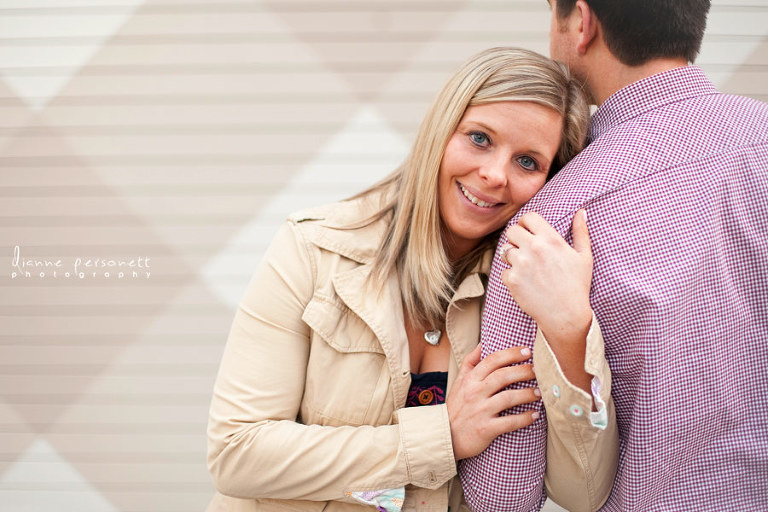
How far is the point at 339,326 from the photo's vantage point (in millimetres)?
1604

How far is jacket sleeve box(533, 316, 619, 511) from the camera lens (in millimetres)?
1241

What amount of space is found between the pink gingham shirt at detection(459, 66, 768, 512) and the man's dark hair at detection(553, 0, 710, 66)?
0.26 feet

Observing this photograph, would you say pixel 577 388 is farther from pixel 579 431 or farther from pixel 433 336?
pixel 433 336

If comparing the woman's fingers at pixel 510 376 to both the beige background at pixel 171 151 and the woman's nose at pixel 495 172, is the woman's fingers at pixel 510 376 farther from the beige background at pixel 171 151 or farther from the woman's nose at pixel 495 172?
the beige background at pixel 171 151

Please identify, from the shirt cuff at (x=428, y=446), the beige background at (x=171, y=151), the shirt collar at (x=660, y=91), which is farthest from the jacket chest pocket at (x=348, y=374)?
the beige background at (x=171, y=151)

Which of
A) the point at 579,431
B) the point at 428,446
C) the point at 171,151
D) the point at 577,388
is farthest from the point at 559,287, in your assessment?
the point at 171,151

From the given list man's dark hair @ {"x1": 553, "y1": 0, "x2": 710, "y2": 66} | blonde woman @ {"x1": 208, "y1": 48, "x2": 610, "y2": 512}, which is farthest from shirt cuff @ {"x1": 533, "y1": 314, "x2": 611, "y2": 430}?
man's dark hair @ {"x1": 553, "y1": 0, "x2": 710, "y2": 66}

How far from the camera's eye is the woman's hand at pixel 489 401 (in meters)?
1.38

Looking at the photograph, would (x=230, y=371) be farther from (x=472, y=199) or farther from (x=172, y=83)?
(x=172, y=83)

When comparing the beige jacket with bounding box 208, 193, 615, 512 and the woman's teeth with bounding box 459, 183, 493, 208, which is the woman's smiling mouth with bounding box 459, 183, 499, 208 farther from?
the beige jacket with bounding box 208, 193, 615, 512

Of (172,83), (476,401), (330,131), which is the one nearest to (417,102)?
(330,131)

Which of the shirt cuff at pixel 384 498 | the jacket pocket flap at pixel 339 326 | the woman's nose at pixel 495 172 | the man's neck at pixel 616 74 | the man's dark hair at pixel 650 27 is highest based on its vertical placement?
the man's dark hair at pixel 650 27

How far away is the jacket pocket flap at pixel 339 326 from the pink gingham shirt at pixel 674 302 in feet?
1.11

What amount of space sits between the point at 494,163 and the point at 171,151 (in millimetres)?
1989
